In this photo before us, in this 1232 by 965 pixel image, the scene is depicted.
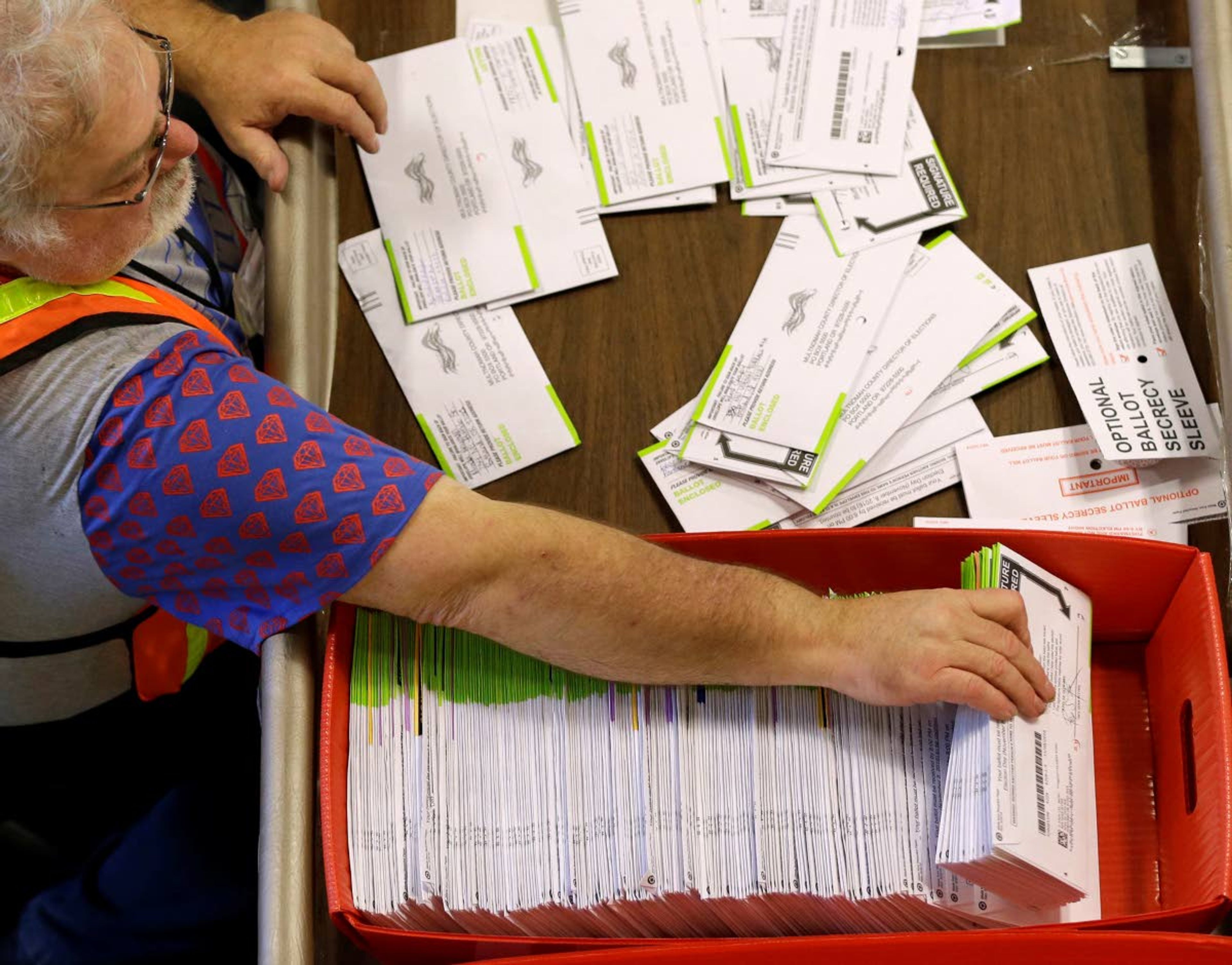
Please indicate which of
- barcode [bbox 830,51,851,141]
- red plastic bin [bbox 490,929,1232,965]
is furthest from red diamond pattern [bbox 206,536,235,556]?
barcode [bbox 830,51,851,141]

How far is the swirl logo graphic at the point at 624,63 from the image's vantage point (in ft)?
4.08

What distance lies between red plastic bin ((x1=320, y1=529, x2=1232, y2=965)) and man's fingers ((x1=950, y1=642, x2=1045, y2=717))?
11cm

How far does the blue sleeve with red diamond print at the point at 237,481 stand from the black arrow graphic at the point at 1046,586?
0.44 m

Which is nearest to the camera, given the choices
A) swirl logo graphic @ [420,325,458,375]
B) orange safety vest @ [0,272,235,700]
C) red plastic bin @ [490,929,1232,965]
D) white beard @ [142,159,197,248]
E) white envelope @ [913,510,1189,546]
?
red plastic bin @ [490,929,1232,965]

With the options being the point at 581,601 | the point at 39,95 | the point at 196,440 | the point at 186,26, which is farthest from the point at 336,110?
the point at 581,601

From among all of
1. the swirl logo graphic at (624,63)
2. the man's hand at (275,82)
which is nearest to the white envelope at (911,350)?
the swirl logo graphic at (624,63)

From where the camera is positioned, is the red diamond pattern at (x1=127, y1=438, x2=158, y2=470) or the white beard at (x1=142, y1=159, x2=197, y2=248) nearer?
the red diamond pattern at (x1=127, y1=438, x2=158, y2=470)

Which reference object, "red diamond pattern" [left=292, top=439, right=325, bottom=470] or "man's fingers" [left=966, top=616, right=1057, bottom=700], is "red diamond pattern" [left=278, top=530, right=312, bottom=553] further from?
"man's fingers" [left=966, top=616, right=1057, bottom=700]

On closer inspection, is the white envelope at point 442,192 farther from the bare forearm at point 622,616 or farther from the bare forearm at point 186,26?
the bare forearm at point 622,616

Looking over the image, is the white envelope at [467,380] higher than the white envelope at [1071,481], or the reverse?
the white envelope at [467,380]

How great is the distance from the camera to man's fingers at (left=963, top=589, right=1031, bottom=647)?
85 cm

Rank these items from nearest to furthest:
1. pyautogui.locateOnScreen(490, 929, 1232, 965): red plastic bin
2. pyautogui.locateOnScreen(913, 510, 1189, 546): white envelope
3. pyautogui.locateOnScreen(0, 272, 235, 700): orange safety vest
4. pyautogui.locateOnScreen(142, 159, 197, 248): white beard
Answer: pyautogui.locateOnScreen(490, 929, 1232, 965): red plastic bin → pyautogui.locateOnScreen(0, 272, 235, 700): orange safety vest → pyautogui.locateOnScreen(142, 159, 197, 248): white beard → pyautogui.locateOnScreen(913, 510, 1189, 546): white envelope

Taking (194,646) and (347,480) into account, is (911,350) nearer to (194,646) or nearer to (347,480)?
(347,480)

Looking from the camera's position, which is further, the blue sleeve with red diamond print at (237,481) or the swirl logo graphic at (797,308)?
the swirl logo graphic at (797,308)
